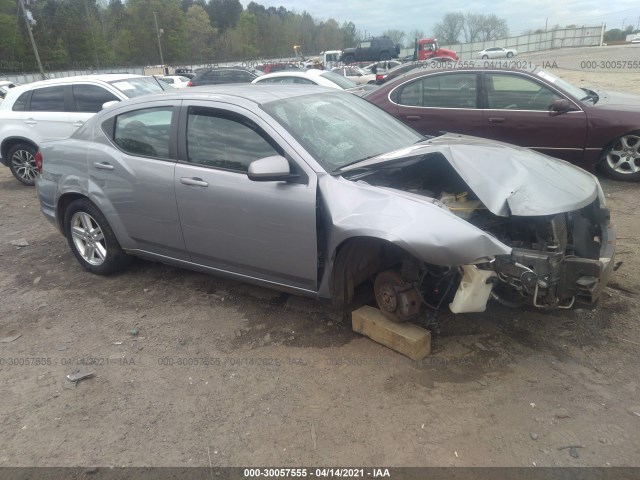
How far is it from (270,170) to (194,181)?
0.82 m

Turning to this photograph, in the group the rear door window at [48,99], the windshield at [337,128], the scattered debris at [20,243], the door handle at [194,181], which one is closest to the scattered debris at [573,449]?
the windshield at [337,128]

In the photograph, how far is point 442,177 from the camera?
142 inches

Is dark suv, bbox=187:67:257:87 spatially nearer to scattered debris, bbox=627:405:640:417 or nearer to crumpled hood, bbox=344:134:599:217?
crumpled hood, bbox=344:134:599:217

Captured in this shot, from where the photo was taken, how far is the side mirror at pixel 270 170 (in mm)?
3207

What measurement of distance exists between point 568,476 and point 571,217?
1618 millimetres

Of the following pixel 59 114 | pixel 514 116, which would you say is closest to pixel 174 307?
pixel 514 116

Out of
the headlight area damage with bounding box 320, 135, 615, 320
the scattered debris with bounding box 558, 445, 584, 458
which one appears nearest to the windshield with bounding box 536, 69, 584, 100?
the headlight area damage with bounding box 320, 135, 615, 320

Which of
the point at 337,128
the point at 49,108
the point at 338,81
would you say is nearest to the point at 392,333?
the point at 337,128

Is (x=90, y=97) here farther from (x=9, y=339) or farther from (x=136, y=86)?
(x=9, y=339)

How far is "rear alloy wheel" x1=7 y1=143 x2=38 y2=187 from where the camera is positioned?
8633 millimetres

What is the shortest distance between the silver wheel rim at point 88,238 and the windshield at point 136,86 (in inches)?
160

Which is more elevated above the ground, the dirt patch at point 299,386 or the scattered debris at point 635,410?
the scattered debris at point 635,410

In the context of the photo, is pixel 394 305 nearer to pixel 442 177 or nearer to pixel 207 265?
A: pixel 442 177

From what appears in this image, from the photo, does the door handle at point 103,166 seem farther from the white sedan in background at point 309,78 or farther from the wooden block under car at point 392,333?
the white sedan in background at point 309,78
